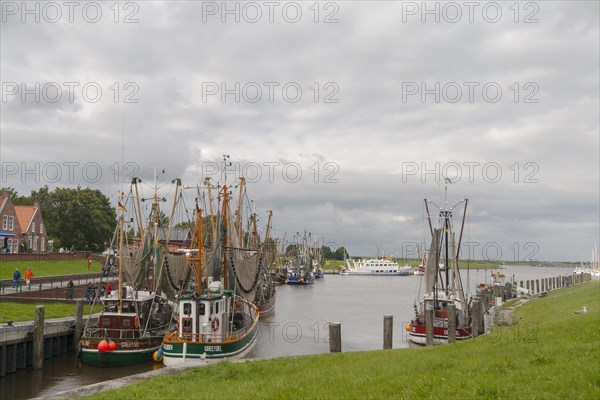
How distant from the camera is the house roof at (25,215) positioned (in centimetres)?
8888

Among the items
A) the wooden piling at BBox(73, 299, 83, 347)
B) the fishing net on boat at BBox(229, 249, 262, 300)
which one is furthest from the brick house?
the fishing net on boat at BBox(229, 249, 262, 300)

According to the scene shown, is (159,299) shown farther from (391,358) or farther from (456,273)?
(391,358)

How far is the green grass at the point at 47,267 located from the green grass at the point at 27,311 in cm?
1800

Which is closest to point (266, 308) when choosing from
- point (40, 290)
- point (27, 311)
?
point (40, 290)

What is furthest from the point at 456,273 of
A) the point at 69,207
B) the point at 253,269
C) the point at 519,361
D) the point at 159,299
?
the point at 69,207

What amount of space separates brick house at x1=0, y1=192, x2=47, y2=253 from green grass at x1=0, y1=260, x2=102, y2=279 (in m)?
7.66

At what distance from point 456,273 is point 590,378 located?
3151 cm

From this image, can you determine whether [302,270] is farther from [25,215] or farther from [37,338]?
[37,338]

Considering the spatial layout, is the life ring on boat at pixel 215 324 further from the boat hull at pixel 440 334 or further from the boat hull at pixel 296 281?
the boat hull at pixel 296 281

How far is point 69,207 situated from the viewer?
101188 mm

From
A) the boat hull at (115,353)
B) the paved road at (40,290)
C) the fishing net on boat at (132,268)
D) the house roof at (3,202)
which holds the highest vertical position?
the house roof at (3,202)

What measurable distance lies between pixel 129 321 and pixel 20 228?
60515mm

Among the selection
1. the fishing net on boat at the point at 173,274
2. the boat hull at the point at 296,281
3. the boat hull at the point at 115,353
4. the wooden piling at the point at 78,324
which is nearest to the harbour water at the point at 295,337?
the boat hull at the point at 115,353

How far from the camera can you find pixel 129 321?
3669 centimetres
